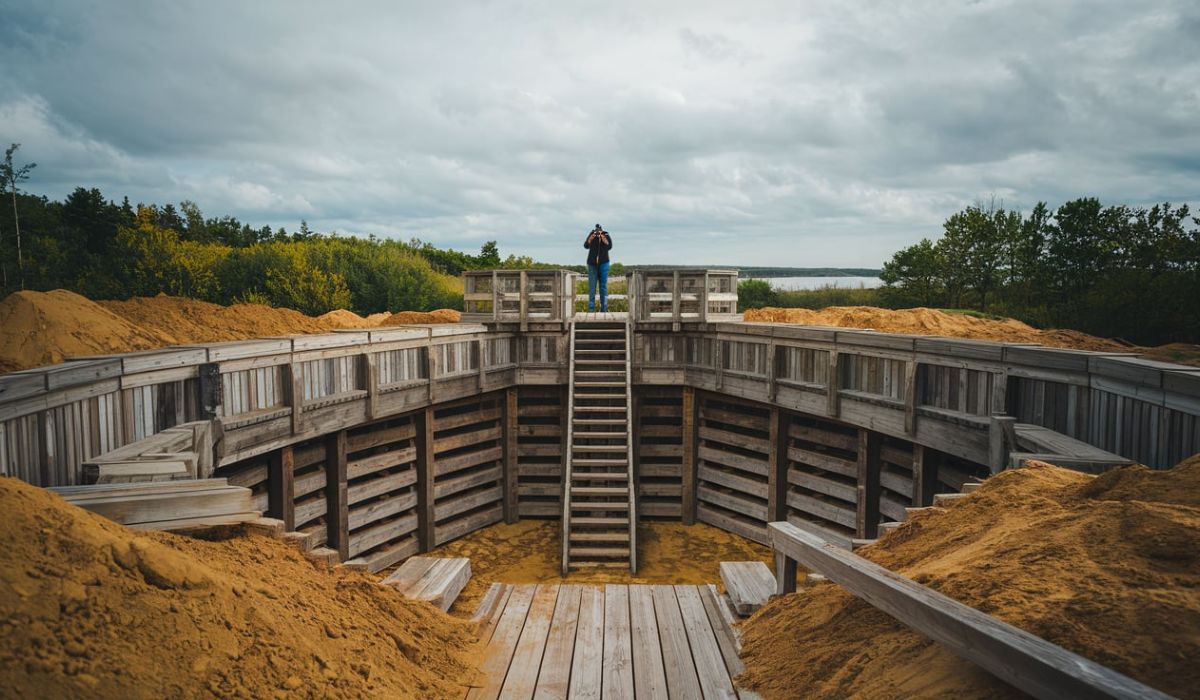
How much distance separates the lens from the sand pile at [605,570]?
11.1 meters

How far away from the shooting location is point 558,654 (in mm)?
4441

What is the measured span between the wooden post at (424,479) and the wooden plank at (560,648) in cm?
698

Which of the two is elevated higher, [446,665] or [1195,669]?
[1195,669]

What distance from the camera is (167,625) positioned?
2.72 m

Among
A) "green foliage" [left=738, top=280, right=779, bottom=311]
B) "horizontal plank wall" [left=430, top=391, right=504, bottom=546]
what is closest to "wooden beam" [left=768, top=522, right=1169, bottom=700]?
"horizontal plank wall" [left=430, top=391, right=504, bottom=546]

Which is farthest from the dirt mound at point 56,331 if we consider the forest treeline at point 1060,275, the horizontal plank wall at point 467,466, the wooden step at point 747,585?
the forest treeline at point 1060,275

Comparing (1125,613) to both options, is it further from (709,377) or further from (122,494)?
(709,377)

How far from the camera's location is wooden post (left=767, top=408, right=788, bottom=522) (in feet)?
40.2

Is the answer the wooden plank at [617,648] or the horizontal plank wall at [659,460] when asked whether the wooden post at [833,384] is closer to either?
the horizontal plank wall at [659,460]

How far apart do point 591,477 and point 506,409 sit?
2987mm

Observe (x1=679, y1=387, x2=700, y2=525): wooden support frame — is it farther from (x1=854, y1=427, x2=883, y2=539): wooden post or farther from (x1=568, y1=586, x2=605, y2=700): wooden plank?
(x1=568, y1=586, x2=605, y2=700): wooden plank

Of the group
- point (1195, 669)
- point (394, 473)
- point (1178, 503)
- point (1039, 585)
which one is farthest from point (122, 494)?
point (394, 473)

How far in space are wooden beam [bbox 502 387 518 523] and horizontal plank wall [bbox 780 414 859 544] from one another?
542 cm

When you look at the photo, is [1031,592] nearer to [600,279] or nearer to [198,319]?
[198,319]
